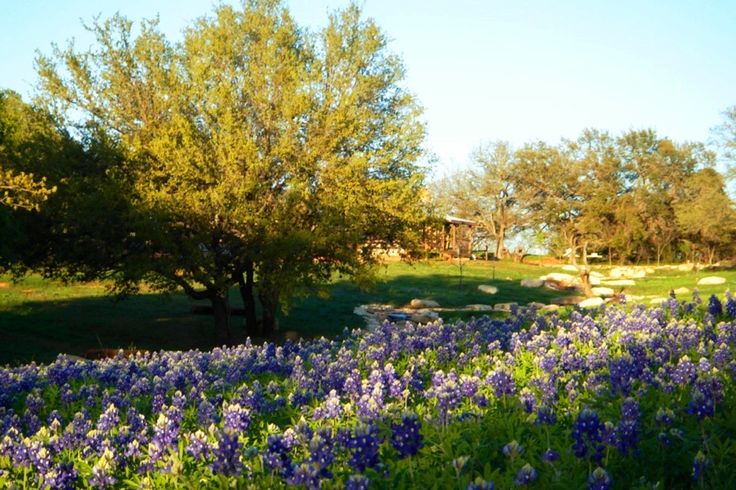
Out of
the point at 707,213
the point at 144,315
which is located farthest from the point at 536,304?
the point at 707,213

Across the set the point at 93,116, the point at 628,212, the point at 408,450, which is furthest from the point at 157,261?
the point at 628,212

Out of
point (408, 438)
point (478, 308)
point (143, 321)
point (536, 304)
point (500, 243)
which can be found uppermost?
point (500, 243)

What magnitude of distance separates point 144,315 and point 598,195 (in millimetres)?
64354

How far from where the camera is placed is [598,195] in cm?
8225

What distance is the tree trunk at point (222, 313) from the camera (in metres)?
24.4

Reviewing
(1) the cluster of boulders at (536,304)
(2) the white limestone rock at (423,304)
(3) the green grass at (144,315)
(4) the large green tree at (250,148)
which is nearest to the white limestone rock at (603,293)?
(1) the cluster of boulders at (536,304)

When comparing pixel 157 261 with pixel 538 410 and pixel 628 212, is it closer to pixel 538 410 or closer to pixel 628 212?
pixel 538 410

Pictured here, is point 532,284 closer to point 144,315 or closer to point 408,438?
point 144,315

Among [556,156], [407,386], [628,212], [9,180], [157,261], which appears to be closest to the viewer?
[407,386]

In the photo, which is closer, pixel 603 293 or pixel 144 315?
pixel 144 315

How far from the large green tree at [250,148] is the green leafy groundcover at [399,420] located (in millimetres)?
10967

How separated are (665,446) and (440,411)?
6.22ft

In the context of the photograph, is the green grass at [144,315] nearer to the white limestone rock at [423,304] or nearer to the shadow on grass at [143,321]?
the shadow on grass at [143,321]

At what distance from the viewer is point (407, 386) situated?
785cm
